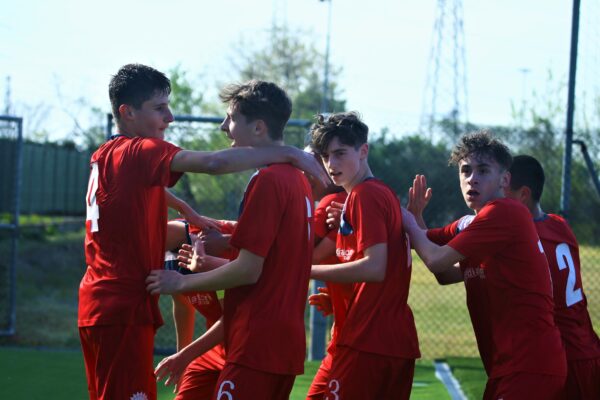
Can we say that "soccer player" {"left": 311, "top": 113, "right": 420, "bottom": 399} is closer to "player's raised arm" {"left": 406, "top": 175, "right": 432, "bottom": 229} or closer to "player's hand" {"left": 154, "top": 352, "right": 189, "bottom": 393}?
"player's raised arm" {"left": 406, "top": 175, "right": 432, "bottom": 229}

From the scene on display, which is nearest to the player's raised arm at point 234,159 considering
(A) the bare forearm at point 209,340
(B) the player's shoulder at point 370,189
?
(B) the player's shoulder at point 370,189

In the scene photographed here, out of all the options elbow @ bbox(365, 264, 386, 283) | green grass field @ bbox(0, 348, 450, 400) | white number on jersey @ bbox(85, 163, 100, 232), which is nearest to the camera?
white number on jersey @ bbox(85, 163, 100, 232)

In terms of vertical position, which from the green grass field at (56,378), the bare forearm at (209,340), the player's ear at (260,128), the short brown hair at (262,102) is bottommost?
the green grass field at (56,378)

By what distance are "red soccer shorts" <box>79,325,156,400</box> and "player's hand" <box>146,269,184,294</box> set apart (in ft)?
0.64

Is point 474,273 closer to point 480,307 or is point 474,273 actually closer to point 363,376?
point 480,307

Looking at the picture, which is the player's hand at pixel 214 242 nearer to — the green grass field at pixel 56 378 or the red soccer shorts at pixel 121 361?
the red soccer shorts at pixel 121 361

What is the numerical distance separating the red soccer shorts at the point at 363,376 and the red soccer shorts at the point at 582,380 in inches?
43.9

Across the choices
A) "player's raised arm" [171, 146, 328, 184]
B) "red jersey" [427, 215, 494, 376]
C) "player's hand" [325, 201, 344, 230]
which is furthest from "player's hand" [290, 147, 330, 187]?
"red jersey" [427, 215, 494, 376]

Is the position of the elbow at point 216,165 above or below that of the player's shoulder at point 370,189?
above

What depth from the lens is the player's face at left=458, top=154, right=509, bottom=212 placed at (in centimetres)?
445

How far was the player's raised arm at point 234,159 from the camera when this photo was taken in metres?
3.61

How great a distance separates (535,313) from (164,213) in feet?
6.09

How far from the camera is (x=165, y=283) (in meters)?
3.69

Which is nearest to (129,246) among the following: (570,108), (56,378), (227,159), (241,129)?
Result: (227,159)
